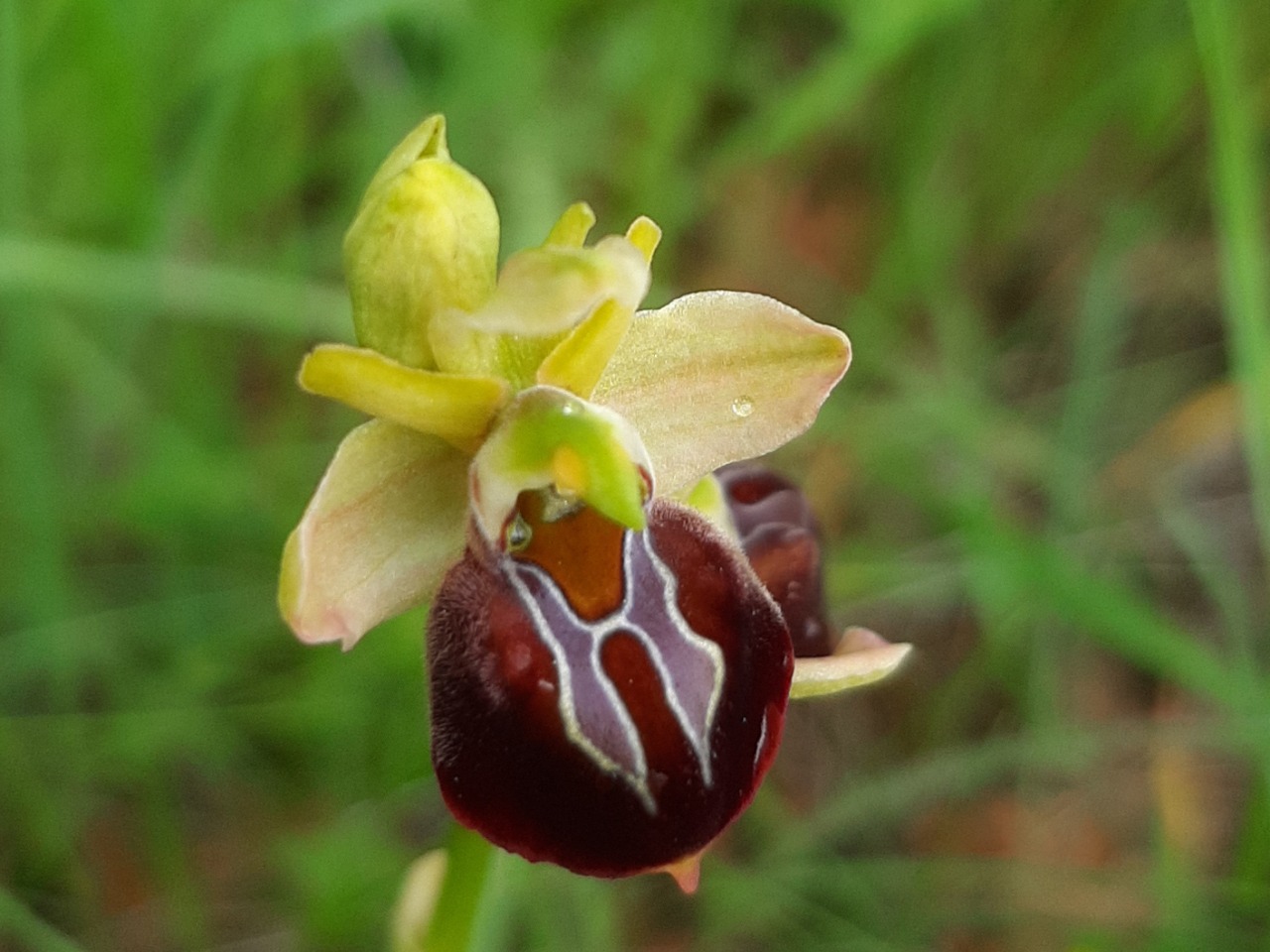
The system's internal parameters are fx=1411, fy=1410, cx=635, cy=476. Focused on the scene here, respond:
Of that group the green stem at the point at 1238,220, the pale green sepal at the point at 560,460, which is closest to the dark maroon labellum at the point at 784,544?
the pale green sepal at the point at 560,460

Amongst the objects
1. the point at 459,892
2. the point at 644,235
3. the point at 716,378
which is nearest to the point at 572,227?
the point at 644,235

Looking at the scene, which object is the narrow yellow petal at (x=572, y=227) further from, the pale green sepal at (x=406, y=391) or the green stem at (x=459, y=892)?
the green stem at (x=459, y=892)

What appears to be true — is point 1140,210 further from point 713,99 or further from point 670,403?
point 670,403

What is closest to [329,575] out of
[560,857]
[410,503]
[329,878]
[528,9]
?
[410,503]

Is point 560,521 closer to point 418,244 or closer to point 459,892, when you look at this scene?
point 418,244

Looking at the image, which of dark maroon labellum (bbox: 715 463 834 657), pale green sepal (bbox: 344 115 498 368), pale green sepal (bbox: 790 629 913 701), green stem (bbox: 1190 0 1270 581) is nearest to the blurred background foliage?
green stem (bbox: 1190 0 1270 581)

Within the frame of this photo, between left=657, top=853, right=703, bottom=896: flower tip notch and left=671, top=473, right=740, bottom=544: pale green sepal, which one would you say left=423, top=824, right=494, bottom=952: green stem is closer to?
left=657, top=853, right=703, bottom=896: flower tip notch
